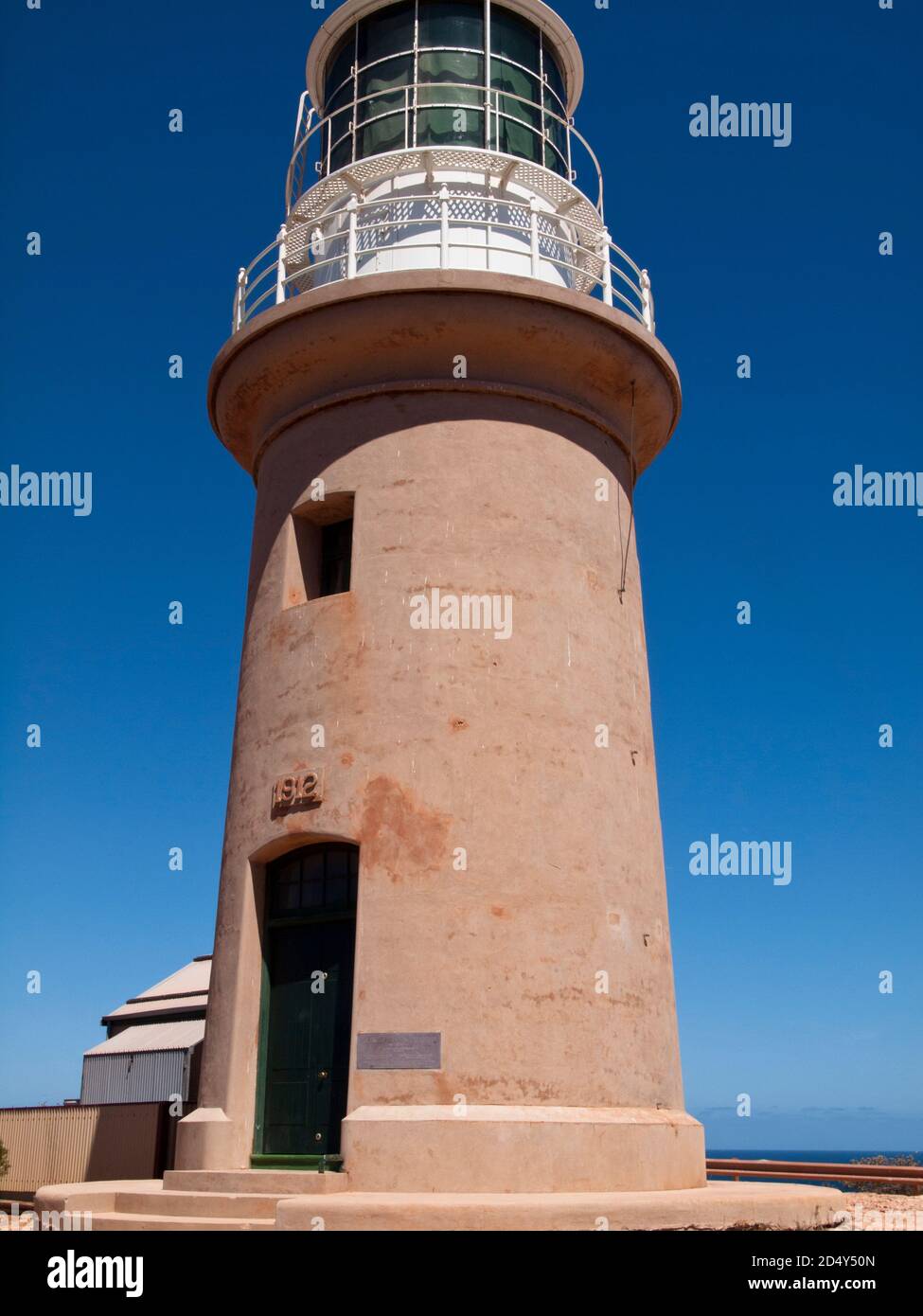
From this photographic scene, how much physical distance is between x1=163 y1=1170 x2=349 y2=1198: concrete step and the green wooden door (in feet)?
3.60

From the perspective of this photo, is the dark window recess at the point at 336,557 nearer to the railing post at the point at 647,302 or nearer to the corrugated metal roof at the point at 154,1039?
the railing post at the point at 647,302

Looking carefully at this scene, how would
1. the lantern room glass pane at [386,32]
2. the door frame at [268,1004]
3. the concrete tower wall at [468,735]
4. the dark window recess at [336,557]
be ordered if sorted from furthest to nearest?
the lantern room glass pane at [386,32]
the dark window recess at [336,557]
the door frame at [268,1004]
the concrete tower wall at [468,735]

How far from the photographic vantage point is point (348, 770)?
1324 centimetres

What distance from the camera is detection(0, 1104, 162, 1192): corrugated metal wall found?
57.5ft

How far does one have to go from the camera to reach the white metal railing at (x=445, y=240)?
14.6m

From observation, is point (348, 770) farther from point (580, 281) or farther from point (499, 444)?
point (580, 281)

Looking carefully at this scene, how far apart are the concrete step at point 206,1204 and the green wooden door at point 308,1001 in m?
1.54

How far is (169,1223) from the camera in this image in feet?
35.4

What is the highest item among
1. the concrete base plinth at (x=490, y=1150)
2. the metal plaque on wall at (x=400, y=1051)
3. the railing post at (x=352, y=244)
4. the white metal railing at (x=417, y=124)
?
the white metal railing at (x=417, y=124)

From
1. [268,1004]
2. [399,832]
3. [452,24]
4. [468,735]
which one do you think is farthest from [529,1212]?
[452,24]

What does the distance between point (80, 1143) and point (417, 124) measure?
15.0m

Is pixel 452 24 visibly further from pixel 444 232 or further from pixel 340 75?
pixel 444 232

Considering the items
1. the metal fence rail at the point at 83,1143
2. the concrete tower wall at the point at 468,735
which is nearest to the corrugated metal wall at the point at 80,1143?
the metal fence rail at the point at 83,1143

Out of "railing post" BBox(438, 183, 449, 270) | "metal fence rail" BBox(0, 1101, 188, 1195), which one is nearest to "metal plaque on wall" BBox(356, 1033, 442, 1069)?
"metal fence rail" BBox(0, 1101, 188, 1195)
